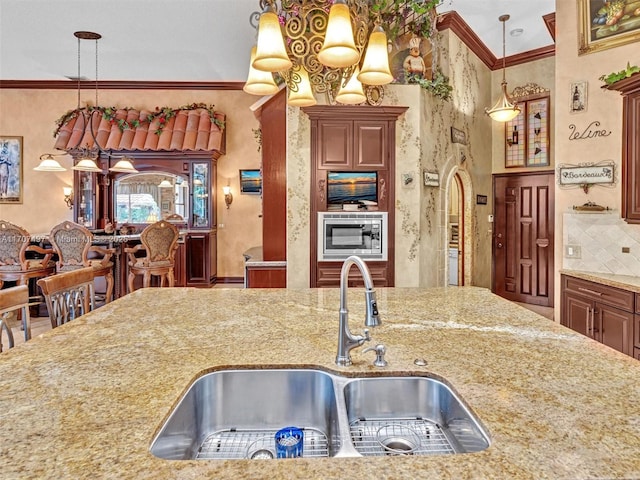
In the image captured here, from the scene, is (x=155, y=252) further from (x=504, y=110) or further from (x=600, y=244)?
(x=600, y=244)

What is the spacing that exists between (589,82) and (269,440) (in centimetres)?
404

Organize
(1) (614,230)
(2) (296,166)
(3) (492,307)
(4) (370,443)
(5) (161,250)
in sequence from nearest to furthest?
(4) (370,443), (3) (492,307), (1) (614,230), (2) (296,166), (5) (161,250)

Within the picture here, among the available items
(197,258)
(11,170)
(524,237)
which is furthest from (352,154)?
(11,170)

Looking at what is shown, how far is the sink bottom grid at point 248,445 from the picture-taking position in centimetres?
115

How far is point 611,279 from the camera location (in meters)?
3.15

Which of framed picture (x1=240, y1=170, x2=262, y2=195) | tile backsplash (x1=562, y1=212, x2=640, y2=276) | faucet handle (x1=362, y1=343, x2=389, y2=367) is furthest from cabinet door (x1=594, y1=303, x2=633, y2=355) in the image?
framed picture (x1=240, y1=170, x2=262, y2=195)

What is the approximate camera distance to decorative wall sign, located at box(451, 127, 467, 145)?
5.30 meters

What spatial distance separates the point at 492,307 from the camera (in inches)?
76.6

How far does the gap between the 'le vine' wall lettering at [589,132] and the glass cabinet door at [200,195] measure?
5747 mm

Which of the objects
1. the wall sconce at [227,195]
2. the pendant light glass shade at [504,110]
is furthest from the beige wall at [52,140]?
the pendant light glass shade at [504,110]

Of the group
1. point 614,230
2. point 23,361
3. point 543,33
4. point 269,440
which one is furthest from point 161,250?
point 543,33

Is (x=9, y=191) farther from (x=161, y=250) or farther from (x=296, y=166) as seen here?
(x=296, y=166)

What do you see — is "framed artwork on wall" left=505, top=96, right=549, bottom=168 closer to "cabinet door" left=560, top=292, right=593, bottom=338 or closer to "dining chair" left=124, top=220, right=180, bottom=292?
"cabinet door" left=560, top=292, right=593, bottom=338

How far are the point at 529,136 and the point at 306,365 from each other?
20.1 ft
